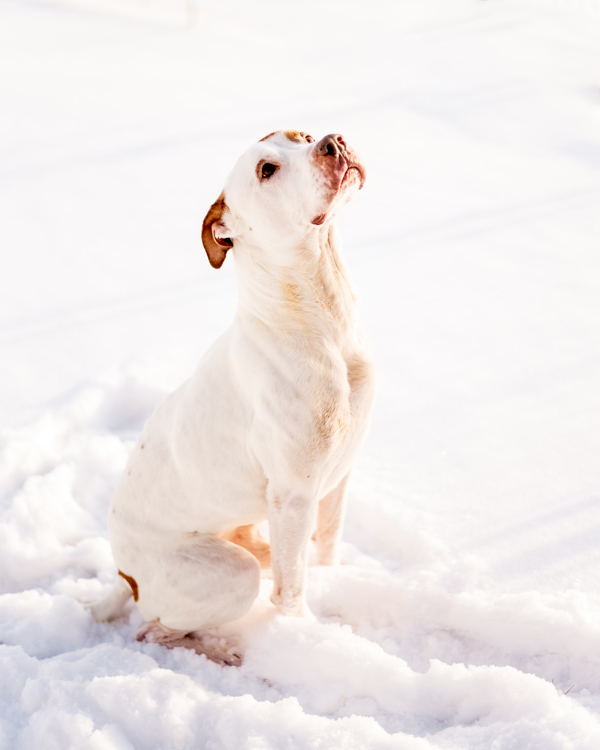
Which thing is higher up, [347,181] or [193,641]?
[347,181]

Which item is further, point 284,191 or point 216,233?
point 216,233

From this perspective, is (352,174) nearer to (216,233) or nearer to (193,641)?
(216,233)

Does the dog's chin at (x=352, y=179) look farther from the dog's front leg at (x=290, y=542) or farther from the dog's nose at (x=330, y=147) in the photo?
the dog's front leg at (x=290, y=542)

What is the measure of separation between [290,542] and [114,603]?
0.76 metres

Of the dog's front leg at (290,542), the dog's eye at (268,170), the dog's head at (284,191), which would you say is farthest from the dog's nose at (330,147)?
the dog's front leg at (290,542)

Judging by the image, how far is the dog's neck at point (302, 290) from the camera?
1.82m

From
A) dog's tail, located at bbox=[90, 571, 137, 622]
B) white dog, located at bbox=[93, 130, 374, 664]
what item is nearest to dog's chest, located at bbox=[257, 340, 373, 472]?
white dog, located at bbox=[93, 130, 374, 664]

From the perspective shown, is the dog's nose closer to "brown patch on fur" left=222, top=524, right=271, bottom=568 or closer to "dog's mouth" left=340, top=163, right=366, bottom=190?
"dog's mouth" left=340, top=163, right=366, bottom=190

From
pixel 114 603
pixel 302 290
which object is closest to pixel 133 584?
pixel 114 603

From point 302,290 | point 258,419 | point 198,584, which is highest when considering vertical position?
point 302,290

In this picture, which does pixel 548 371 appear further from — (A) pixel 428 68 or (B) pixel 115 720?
(A) pixel 428 68

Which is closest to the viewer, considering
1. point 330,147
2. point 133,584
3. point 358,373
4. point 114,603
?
point 330,147

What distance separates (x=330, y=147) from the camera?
1649 millimetres

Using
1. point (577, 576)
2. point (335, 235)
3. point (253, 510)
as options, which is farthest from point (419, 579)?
point (335, 235)
